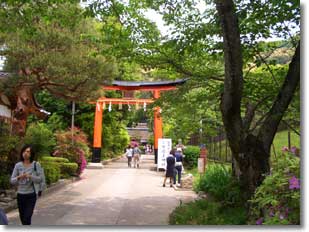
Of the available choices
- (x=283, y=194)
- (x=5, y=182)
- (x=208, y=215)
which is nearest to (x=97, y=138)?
(x=5, y=182)

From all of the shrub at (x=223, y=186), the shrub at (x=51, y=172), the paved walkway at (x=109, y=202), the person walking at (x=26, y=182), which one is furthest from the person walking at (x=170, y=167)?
the person walking at (x=26, y=182)

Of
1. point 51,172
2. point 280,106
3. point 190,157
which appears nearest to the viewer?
point 280,106

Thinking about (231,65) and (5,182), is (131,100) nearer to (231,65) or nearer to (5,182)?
(231,65)

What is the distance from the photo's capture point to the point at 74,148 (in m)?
9.59

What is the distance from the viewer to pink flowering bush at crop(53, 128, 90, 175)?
319 inches

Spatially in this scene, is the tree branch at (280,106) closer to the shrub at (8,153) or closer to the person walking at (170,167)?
the shrub at (8,153)

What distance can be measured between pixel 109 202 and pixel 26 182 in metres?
1.87

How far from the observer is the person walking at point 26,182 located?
383 cm

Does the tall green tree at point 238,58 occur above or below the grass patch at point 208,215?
above

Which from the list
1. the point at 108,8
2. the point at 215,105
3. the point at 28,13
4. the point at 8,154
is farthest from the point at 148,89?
the point at 8,154

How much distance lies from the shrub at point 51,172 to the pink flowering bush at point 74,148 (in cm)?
47

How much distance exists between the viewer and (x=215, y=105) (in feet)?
20.5

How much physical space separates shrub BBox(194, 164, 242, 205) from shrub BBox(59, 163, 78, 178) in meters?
2.88

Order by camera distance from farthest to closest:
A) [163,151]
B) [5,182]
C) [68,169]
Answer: [68,169]
[163,151]
[5,182]
